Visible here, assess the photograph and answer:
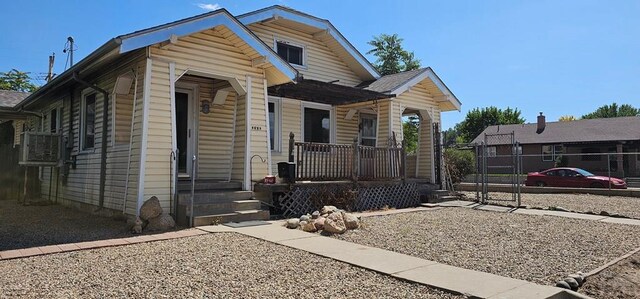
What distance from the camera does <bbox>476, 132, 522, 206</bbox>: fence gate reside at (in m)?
12.9

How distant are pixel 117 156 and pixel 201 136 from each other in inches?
80.1

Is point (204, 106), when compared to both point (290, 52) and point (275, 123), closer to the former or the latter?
point (275, 123)

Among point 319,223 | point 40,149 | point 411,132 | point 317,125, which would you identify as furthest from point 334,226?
point 411,132

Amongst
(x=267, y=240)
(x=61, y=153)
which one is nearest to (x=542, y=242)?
(x=267, y=240)

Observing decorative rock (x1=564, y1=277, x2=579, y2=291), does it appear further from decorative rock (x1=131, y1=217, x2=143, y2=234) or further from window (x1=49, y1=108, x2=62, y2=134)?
window (x1=49, y1=108, x2=62, y2=134)

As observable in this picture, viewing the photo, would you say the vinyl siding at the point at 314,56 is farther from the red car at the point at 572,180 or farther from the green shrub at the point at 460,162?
the red car at the point at 572,180

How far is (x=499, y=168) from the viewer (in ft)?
87.0

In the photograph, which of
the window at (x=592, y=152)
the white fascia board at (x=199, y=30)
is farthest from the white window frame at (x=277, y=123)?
the window at (x=592, y=152)

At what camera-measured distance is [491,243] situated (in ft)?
22.7

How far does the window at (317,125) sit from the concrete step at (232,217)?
4574 millimetres

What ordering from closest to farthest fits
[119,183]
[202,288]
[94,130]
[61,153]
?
[202,288]
[119,183]
[94,130]
[61,153]

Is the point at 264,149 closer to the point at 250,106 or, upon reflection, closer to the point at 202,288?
the point at 250,106

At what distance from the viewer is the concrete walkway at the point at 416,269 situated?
13.9 ft

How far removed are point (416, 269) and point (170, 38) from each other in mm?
5892
